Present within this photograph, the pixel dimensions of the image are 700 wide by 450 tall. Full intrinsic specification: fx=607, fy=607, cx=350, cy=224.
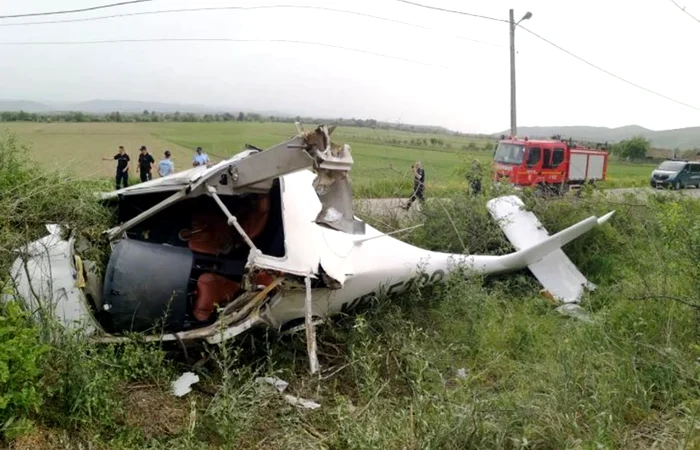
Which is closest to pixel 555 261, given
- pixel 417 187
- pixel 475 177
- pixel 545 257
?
pixel 545 257

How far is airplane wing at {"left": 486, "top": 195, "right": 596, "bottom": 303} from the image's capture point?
8445 millimetres

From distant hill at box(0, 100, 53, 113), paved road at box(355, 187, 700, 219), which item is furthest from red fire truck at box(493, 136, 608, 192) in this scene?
distant hill at box(0, 100, 53, 113)

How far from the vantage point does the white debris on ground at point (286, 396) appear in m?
4.83

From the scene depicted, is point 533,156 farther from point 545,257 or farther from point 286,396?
point 286,396

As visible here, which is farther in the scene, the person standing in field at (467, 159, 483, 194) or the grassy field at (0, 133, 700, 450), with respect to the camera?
the person standing in field at (467, 159, 483, 194)

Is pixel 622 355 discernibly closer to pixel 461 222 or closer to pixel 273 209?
pixel 273 209

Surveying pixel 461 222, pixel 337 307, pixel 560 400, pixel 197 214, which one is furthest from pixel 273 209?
pixel 461 222

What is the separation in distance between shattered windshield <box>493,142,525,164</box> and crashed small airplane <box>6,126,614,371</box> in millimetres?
16436

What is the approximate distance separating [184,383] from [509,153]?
1932 cm

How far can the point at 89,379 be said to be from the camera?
4.15 metres

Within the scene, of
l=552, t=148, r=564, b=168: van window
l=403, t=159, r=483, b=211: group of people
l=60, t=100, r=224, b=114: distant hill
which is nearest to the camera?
l=403, t=159, r=483, b=211: group of people

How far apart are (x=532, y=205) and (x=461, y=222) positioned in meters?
1.46

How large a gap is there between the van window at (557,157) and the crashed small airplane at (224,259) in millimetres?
18068

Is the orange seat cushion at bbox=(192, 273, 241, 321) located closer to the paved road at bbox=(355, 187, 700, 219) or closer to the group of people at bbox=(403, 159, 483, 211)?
the paved road at bbox=(355, 187, 700, 219)
